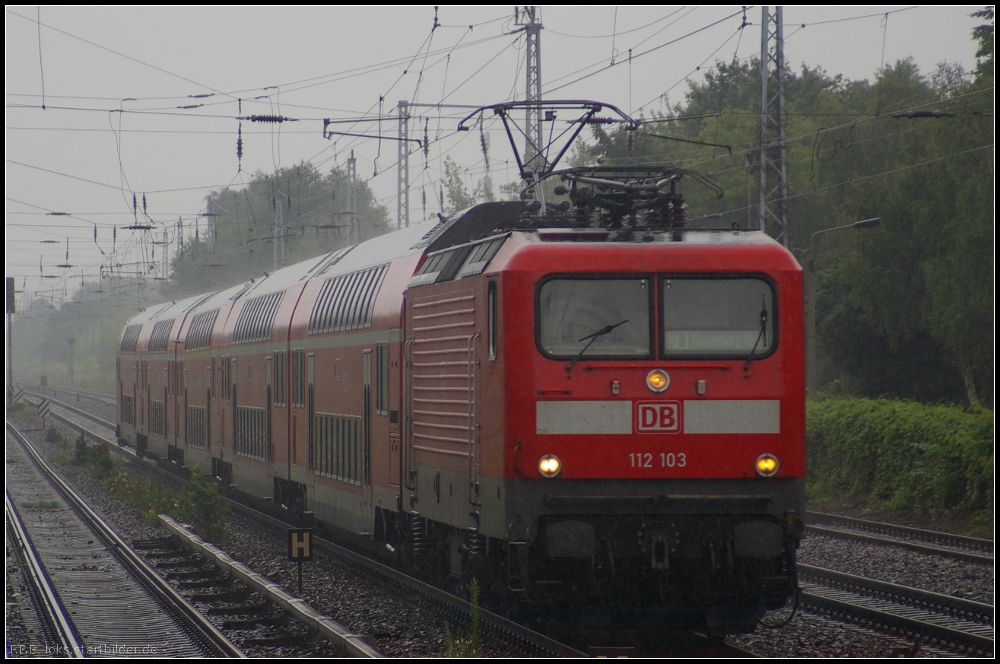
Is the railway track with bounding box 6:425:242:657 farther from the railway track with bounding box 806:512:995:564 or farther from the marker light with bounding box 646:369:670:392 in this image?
the railway track with bounding box 806:512:995:564

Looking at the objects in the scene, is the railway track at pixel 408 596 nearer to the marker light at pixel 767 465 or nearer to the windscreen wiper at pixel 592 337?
the marker light at pixel 767 465

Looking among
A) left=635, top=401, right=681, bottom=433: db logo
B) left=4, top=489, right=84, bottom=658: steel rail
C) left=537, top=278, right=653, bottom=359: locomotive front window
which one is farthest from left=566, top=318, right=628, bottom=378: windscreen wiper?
left=4, top=489, right=84, bottom=658: steel rail

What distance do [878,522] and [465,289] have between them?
11.4 m

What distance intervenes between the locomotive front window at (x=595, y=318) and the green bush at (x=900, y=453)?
10914mm

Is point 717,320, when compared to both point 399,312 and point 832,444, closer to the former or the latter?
point 399,312

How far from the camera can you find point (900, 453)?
2119 cm

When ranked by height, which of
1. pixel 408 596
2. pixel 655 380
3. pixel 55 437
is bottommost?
pixel 55 437

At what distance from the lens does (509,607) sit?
10.8 m

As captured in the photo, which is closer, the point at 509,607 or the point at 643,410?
the point at 643,410

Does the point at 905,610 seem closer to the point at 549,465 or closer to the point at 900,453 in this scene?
the point at 549,465

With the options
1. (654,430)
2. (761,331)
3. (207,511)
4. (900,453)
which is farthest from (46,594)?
(900,453)

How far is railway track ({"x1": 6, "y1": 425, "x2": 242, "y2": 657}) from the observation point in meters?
10.8

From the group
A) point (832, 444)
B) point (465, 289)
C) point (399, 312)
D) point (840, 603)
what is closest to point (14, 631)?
point (399, 312)

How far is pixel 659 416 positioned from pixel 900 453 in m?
13.5
